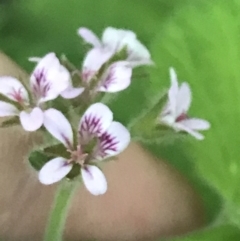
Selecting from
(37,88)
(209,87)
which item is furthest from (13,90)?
(209,87)

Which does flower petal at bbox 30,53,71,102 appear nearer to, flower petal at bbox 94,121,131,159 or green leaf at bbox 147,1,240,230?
flower petal at bbox 94,121,131,159

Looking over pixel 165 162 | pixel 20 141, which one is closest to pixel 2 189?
pixel 20 141

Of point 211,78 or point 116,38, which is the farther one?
point 211,78

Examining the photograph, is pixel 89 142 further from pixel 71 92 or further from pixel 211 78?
pixel 211 78

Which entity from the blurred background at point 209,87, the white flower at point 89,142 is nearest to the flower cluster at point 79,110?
the white flower at point 89,142

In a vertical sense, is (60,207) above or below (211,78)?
below

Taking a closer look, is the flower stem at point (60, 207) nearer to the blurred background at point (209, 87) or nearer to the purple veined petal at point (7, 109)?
the purple veined petal at point (7, 109)
